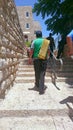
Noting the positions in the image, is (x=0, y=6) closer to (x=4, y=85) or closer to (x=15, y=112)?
(x=4, y=85)

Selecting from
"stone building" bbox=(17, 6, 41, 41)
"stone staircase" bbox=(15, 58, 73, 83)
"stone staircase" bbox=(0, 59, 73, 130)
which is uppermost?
"stone staircase" bbox=(0, 59, 73, 130)

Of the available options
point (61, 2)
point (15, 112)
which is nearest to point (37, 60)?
point (15, 112)

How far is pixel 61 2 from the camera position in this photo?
59.9ft

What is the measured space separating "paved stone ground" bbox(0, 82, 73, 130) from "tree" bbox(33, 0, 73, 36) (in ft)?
30.0

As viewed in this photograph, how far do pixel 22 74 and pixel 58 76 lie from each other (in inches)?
45.8

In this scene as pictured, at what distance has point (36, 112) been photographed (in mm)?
7043

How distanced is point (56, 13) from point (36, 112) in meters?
12.7

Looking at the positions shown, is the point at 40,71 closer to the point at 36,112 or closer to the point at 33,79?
the point at 33,79

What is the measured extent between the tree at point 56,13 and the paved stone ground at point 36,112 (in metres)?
9.14

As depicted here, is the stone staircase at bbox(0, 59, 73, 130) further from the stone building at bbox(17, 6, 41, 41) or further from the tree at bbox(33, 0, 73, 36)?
the stone building at bbox(17, 6, 41, 41)

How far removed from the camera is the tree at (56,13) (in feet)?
57.6

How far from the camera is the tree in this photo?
17.5m

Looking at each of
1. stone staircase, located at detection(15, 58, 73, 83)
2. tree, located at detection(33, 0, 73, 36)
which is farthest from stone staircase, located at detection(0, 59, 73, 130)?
tree, located at detection(33, 0, 73, 36)

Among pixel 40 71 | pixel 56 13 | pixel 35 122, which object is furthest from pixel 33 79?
pixel 56 13
